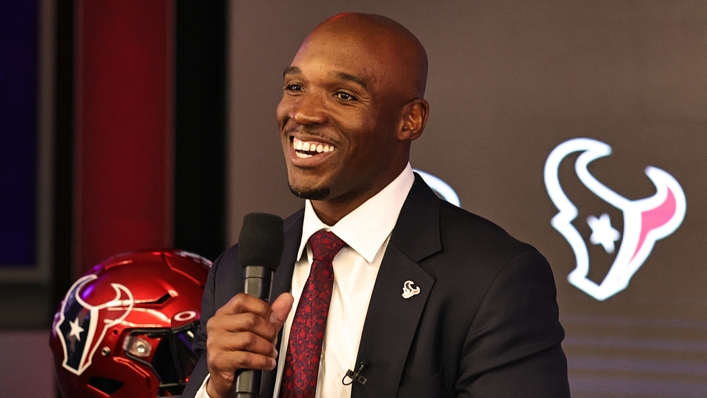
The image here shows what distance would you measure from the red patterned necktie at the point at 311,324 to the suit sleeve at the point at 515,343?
269mm

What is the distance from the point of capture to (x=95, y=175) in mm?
3295

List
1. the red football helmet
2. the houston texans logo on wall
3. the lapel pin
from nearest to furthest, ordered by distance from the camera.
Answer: the lapel pin → the red football helmet → the houston texans logo on wall

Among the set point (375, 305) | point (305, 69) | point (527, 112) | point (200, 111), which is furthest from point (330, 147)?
point (200, 111)

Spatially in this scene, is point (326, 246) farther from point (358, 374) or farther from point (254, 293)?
point (254, 293)

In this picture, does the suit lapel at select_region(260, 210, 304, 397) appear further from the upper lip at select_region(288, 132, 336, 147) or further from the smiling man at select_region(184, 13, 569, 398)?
the upper lip at select_region(288, 132, 336, 147)

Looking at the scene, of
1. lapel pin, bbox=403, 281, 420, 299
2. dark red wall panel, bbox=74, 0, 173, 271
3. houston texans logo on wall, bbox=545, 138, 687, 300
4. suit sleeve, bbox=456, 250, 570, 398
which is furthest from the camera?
dark red wall panel, bbox=74, 0, 173, 271

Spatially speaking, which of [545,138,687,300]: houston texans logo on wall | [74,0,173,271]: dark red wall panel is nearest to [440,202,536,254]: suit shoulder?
[545,138,687,300]: houston texans logo on wall

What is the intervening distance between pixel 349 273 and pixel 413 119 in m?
0.33

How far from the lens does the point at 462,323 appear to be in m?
1.48

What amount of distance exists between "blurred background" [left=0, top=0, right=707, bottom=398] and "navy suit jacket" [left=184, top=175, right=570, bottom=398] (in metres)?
1.52

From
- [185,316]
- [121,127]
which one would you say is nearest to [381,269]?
[185,316]

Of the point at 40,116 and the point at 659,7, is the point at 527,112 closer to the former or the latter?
the point at 659,7

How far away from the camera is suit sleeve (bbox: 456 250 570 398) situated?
1.42 meters

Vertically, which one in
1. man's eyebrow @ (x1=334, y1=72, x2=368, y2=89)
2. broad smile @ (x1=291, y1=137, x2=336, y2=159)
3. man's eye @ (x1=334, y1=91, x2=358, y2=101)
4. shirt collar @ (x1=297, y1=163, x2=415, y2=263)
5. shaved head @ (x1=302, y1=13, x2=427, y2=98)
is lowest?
shirt collar @ (x1=297, y1=163, x2=415, y2=263)
